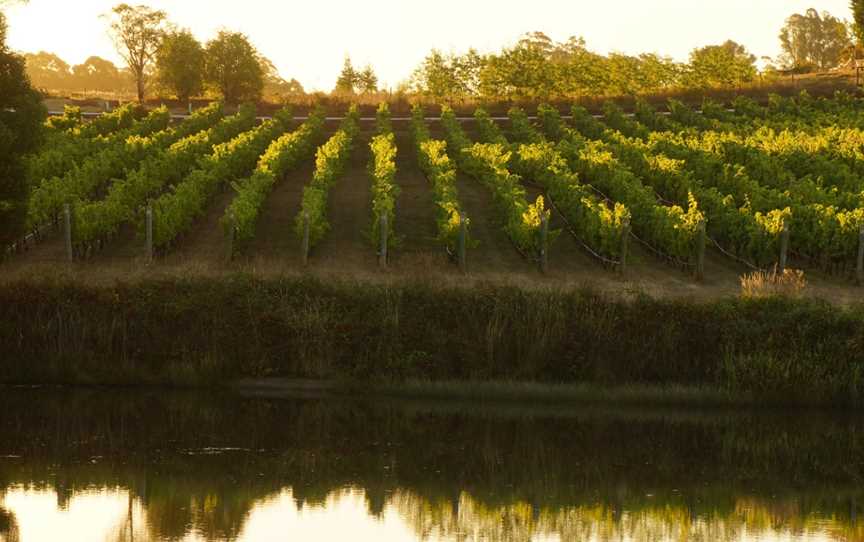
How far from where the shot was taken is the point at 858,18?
9400cm

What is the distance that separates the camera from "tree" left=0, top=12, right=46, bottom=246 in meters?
34.7

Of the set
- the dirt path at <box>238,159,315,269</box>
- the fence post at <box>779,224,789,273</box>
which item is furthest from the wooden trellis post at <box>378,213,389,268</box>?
the fence post at <box>779,224,789,273</box>

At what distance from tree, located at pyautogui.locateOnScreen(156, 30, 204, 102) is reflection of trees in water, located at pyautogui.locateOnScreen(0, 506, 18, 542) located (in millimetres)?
67136

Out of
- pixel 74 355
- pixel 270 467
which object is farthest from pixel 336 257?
pixel 270 467

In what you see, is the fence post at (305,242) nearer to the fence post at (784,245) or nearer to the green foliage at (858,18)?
the fence post at (784,245)

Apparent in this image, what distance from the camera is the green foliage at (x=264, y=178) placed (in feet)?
134

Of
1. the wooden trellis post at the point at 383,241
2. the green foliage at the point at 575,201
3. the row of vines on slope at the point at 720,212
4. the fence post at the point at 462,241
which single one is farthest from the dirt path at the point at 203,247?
the row of vines on slope at the point at 720,212

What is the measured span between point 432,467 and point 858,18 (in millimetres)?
76602

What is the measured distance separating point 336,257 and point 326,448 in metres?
14.4

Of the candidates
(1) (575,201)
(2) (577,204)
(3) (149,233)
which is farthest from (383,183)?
(3) (149,233)

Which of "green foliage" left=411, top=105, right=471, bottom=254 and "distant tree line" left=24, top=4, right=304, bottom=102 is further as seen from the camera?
"distant tree line" left=24, top=4, right=304, bottom=102

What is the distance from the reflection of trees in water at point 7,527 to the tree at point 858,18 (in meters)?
82.3

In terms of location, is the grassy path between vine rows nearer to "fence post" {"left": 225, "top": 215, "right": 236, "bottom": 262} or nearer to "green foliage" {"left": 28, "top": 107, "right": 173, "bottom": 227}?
"fence post" {"left": 225, "top": 215, "right": 236, "bottom": 262}

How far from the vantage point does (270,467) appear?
2572 cm
